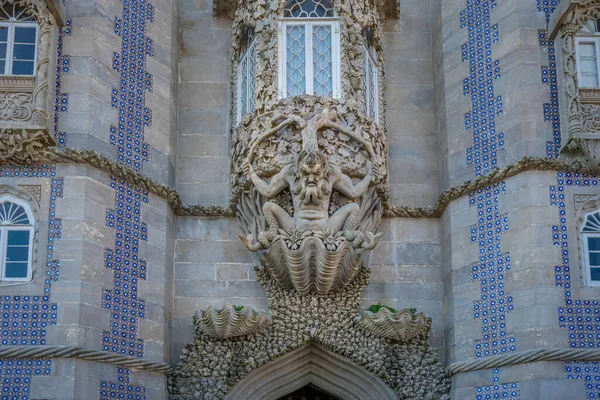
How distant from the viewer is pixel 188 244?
18812mm

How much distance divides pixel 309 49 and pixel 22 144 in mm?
5073

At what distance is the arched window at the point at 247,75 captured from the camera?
1925cm

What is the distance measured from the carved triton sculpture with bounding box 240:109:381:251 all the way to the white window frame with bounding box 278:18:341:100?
0.69 m

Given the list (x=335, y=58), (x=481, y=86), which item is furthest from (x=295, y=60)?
(x=481, y=86)

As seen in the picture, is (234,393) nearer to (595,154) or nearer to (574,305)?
(574,305)

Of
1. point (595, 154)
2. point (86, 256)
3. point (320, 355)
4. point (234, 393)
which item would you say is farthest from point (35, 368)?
point (595, 154)

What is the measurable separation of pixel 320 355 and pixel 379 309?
1187 mm

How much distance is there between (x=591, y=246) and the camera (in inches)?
682

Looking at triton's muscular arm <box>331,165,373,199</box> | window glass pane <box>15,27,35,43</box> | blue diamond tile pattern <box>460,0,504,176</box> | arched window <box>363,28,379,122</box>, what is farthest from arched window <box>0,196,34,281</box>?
blue diamond tile pattern <box>460,0,504,176</box>

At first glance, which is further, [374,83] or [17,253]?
[374,83]

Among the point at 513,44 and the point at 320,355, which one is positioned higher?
the point at 513,44

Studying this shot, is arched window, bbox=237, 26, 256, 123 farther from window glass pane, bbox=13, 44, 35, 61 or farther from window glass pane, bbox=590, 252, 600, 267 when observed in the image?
window glass pane, bbox=590, 252, 600, 267

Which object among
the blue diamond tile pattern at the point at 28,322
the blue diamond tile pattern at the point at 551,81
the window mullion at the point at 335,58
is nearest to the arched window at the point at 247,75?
the window mullion at the point at 335,58

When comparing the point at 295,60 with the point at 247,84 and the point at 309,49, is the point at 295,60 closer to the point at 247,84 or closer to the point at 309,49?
the point at 309,49
